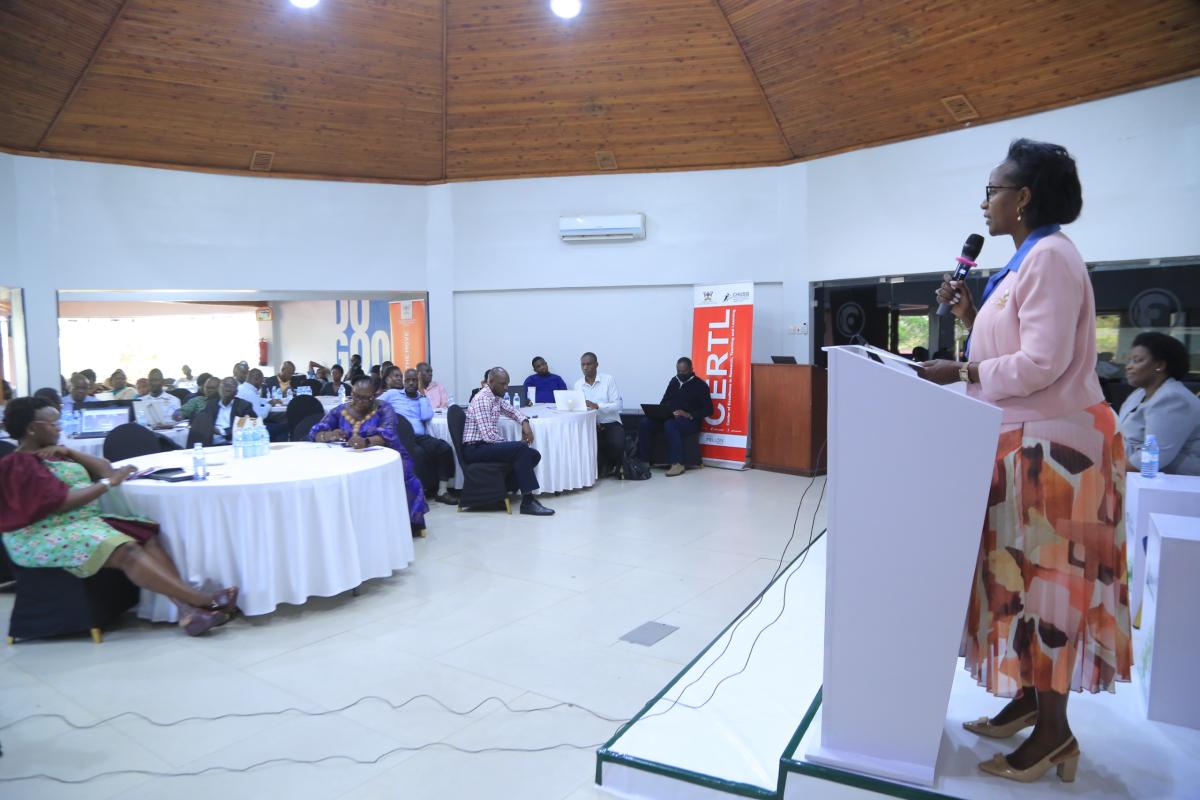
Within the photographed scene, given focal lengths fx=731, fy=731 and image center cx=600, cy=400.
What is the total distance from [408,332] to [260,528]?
710 centimetres

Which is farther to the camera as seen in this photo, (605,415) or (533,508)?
(605,415)

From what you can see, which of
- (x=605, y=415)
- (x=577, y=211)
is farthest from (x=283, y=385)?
(x=605, y=415)

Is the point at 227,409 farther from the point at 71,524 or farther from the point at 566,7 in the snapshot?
the point at 566,7

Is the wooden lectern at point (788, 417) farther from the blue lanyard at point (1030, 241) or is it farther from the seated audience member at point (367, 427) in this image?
the blue lanyard at point (1030, 241)

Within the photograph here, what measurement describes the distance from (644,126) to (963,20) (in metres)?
3.67

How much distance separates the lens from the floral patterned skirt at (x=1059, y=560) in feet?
5.87

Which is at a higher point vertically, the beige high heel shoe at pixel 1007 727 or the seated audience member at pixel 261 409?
the seated audience member at pixel 261 409

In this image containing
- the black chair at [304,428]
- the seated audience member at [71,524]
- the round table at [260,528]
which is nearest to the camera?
the seated audience member at [71,524]

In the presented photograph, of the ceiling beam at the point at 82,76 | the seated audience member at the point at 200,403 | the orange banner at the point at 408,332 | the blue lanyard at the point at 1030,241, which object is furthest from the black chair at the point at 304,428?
the blue lanyard at the point at 1030,241

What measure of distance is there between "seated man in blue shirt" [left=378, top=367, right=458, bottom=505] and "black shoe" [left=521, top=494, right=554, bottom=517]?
801mm

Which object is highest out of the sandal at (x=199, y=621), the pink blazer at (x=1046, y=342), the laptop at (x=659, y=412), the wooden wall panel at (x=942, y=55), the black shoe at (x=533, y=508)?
the wooden wall panel at (x=942, y=55)

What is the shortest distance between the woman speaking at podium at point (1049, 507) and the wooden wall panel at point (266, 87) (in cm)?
732

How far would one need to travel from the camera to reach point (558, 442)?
23.5 feet

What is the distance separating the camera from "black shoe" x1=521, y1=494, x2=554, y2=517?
6539 millimetres
